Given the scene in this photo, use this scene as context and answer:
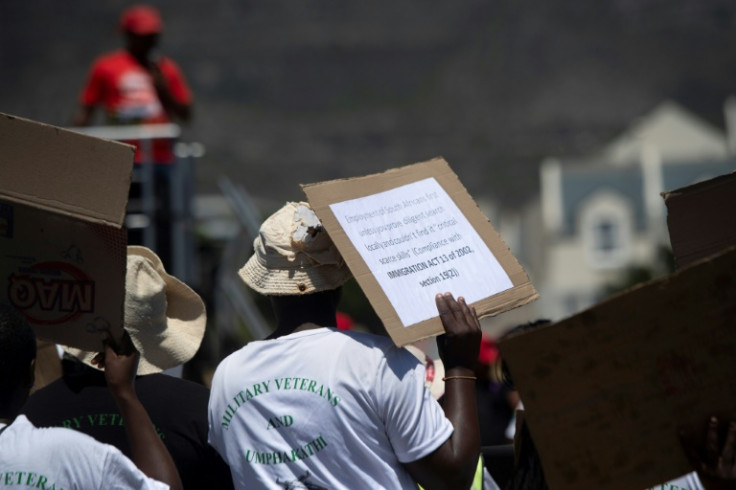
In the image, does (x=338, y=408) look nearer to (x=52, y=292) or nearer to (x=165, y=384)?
(x=165, y=384)

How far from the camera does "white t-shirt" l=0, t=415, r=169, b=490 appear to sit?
2.52m

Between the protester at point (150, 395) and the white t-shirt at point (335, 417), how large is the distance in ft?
1.16

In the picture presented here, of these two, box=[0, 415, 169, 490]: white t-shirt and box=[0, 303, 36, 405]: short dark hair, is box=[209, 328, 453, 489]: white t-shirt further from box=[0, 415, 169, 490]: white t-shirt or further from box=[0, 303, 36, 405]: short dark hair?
box=[0, 303, 36, 405]: short dark hair

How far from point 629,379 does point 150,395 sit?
1.39 m

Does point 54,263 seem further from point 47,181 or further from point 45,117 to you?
point 45,117

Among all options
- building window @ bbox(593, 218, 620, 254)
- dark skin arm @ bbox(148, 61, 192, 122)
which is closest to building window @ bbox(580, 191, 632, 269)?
building window @ bbox(593, 218, 620, 254)

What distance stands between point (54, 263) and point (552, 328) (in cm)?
139

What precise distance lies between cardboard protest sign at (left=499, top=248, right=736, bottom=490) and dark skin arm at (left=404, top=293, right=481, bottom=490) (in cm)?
27

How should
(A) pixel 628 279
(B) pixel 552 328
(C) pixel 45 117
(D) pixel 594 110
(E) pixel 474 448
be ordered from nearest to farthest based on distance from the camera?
(B) pixel 552 328 → (E) pixel 474 448 → (A) pixel 628 279 → (C) pixel 45 117 → (D) pixel 594 110

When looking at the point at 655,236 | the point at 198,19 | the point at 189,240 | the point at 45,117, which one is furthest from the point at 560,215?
the point at 189,240

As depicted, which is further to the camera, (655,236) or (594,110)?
(594,110)

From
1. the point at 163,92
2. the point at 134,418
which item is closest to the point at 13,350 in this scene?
the point at 134,418

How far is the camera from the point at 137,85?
759 centimetres

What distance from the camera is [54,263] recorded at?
305cm
